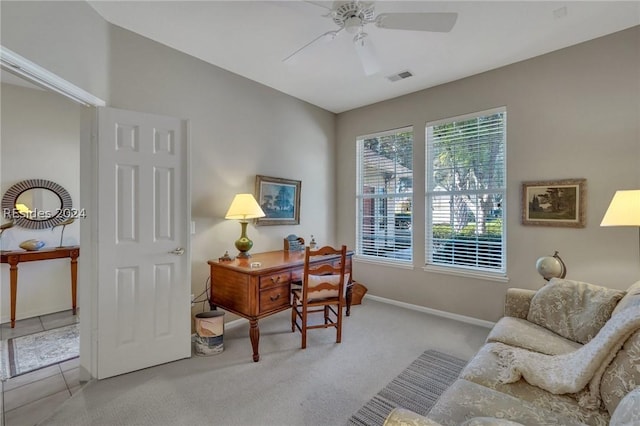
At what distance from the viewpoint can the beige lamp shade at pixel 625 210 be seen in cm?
205

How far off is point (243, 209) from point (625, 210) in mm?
3024

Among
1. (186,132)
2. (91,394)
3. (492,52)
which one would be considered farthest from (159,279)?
(492,52)

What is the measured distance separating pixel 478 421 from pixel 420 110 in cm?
345

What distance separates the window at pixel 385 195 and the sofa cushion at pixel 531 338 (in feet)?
5.90

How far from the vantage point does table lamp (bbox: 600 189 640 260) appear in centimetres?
205

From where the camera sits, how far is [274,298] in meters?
2.72

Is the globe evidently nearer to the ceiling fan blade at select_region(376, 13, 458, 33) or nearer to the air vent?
the ceiling fan blade at select_region(376, 13, 458, 33)

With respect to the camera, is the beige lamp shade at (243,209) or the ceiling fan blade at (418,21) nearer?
the ceiling fan blade at (418,21)

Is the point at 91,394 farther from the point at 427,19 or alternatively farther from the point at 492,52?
the point at 492,52

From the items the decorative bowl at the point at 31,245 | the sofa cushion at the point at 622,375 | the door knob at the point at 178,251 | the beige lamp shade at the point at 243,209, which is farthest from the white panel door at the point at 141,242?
the sofa cushion at the point at 622,375

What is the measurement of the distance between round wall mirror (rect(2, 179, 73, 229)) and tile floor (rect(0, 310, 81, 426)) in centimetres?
195

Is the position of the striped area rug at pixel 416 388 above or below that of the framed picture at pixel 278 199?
below

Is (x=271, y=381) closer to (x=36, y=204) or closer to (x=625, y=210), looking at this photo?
(x=625, y=210)

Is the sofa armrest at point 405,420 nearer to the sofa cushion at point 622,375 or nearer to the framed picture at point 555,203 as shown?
the sofa cushion at point 622,375
